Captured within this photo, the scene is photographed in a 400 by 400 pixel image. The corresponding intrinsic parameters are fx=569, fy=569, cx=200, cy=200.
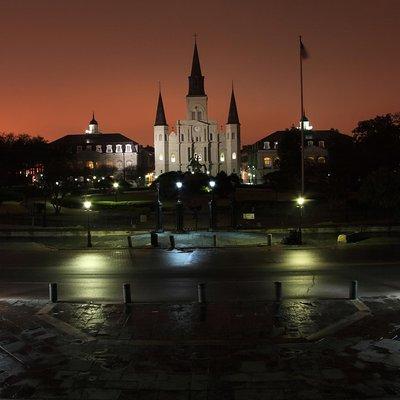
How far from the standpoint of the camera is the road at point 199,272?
18234mm

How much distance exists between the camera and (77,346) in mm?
12672

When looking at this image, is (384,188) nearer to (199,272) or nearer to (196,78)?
(199,272)

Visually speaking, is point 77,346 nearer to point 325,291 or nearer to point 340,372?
point 340,372

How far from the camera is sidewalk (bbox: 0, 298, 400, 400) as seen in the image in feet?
33.2

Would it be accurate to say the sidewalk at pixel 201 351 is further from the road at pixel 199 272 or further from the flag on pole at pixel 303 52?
the flag on pole at pixel 303 52

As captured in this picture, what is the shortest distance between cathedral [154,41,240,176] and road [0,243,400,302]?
3874 inches

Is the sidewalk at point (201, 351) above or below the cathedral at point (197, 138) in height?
below

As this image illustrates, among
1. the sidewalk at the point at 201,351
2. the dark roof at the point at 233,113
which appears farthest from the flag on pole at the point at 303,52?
the dark roof at the point at 233,113

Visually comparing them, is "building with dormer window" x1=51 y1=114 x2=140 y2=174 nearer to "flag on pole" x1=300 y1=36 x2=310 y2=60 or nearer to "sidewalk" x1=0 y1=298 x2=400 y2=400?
"flag on pole" x1=300 y1=36 x2=310 y2=60

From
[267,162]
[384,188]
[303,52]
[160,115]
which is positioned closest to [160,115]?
[160,115]

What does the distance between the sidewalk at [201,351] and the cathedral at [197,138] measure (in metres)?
112

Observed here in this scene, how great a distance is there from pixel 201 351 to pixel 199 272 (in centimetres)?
1027

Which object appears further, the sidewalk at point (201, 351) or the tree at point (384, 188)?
the tree at point (384, 188)

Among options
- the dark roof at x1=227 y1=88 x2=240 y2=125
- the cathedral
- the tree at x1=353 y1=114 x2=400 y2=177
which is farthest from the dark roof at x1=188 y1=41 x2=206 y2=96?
the tree at x1=353 y1=114 x2=400 y2=177
